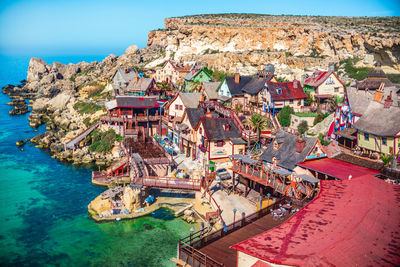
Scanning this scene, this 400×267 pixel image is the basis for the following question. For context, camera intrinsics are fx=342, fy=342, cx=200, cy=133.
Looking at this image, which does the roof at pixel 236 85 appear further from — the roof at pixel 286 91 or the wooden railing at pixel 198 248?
the wooden railing at pixel 198 248

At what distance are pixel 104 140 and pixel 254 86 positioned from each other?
26.7 meters

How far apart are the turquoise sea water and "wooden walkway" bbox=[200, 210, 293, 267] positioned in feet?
25.9

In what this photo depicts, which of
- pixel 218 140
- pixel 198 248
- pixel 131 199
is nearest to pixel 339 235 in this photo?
pixel 198 248

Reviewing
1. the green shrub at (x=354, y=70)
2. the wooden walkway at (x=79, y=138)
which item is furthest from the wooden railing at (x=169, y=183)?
the green shrub at (x=354, y=70)

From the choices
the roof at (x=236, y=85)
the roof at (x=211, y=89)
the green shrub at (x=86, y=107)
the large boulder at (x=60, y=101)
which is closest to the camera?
the roof at (x=236, y=85)

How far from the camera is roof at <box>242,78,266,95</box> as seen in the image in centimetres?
5578

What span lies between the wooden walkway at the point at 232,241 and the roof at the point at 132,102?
37.1 m

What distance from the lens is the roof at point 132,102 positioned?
57750 millimetres

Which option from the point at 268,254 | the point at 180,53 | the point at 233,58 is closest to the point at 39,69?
the point at 180,53

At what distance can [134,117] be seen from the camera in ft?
191

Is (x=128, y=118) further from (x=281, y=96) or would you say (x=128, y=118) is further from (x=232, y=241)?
(x=232, y=241)

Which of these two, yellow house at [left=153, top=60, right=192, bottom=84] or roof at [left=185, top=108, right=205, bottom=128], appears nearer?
roof at [left=185, top=108, right=205, bottom=128]

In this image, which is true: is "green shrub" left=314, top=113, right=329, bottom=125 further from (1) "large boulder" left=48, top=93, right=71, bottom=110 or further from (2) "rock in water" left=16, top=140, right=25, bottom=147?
(1) "large boulder" left=48, top=93, right=71, bottom=110

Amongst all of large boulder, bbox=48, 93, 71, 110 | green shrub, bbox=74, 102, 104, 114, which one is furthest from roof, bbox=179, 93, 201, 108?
large boulder, bbox=48, 93, 71, 110
